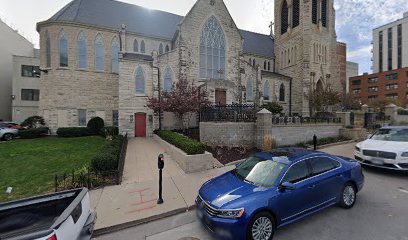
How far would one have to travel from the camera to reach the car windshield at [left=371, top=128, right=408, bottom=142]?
7.29 metres

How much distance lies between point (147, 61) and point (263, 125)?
14152 mm

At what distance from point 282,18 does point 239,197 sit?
34663mm

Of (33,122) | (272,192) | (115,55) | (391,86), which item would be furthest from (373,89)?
(33,122)

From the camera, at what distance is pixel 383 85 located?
55406mm

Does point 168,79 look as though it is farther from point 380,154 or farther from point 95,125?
point 380,154

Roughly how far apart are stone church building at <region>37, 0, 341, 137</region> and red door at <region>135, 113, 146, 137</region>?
10 centimetres

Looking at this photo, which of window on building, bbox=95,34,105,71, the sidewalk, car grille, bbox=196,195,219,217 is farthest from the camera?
window on building, bbox=95,34,105,71

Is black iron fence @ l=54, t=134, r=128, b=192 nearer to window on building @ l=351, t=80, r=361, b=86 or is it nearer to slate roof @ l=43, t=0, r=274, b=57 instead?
slate roof @ l=43, t=0, r=274, b=57

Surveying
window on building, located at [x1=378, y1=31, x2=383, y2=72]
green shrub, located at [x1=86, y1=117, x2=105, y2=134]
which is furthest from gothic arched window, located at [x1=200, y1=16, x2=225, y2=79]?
→ window on building, located at [x1=378, y1=31, x2=383, y2=72]

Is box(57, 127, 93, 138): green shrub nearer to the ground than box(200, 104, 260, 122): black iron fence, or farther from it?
nearer to the ground

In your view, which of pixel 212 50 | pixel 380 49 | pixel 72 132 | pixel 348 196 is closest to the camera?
pixel 348 196

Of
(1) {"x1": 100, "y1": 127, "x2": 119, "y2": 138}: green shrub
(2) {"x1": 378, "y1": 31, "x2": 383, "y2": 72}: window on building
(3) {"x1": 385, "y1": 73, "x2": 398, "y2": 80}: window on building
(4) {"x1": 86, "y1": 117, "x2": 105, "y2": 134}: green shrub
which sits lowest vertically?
(1) {"x1": 100, "y1": 127, "x2": 119, "y2": 138}: green shrub

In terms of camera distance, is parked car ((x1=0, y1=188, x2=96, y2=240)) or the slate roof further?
the slate roof

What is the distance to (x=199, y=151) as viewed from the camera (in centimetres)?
830
